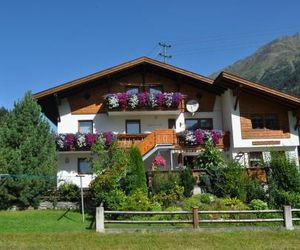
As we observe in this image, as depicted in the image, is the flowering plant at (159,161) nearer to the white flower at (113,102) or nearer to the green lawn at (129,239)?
the white flower at (113,102)

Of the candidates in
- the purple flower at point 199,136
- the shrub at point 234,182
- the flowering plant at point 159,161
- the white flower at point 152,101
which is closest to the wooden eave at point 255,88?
the purple flower at point 199,136

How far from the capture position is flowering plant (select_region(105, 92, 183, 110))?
28.7 m

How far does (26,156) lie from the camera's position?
23.4 m

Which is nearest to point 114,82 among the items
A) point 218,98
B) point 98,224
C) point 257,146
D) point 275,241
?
point 218,98

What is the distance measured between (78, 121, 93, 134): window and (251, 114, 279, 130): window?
9663 mm

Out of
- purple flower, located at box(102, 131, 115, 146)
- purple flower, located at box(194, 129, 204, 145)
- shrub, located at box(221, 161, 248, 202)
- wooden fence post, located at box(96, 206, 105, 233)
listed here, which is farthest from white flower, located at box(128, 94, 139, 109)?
wooden fence post, located at box(96, 206, 105, 233)

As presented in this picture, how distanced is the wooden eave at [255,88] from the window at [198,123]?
2489mm

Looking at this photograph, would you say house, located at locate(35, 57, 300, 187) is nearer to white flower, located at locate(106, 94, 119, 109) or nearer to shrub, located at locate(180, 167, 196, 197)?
white flower, located at locate(106, 94, 119, 109)

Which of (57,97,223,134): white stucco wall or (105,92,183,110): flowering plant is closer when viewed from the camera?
(105,92,183,110): flowering plant

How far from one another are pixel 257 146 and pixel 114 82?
935 cm

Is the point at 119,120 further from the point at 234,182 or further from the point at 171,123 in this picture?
the point at 234,182

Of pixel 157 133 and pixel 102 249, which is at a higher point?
pixel 157 133

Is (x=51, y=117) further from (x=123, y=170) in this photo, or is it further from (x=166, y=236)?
(x=166, y=236)

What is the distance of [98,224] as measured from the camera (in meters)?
16.4
